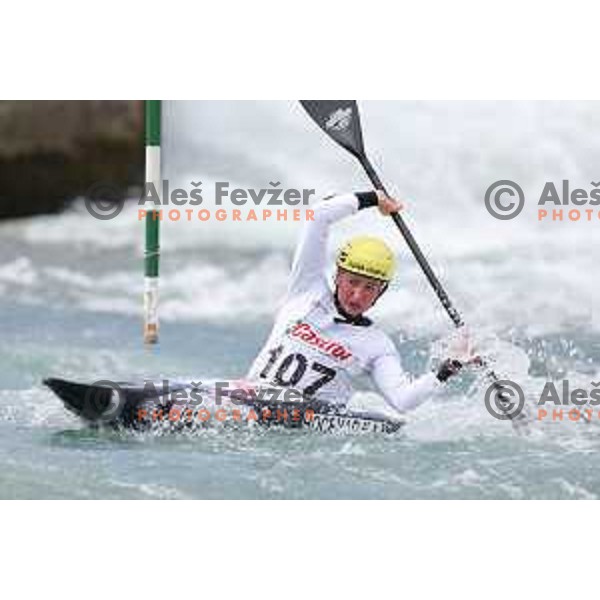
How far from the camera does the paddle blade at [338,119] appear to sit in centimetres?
434

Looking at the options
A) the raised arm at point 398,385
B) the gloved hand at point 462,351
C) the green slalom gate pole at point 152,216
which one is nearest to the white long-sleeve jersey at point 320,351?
the raised arm at point 398,385

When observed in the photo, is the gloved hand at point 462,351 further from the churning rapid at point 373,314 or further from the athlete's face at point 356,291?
the athlete's face at point 356,291

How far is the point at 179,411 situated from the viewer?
4516mm

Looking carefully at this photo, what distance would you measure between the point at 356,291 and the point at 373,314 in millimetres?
82

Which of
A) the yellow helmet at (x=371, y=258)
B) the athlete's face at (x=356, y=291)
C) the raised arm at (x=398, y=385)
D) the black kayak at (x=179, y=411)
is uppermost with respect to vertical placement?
the yellow helmet at (x=371, y=258)

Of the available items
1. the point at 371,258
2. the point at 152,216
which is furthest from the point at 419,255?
the point at 152,216

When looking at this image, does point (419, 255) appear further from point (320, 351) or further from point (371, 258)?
point (320, 351)

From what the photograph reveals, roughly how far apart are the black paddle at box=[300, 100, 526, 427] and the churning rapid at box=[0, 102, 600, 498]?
0.03 meters

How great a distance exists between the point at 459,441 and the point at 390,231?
62 cm

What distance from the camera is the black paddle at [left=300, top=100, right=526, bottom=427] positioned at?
4348 millimetres

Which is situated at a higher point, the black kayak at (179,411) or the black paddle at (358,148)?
the black paddle at (358,148)

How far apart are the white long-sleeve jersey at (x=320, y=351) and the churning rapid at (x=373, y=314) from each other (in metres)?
0.04

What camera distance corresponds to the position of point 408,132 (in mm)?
4375
